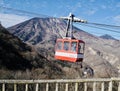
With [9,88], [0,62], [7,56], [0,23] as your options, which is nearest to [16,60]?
[7,56]

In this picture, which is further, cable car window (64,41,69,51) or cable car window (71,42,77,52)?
cable car window (64,41,69,51)

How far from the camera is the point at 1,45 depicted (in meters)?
Answer: 93.2

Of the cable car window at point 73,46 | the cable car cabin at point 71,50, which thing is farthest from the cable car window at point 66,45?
the cable car window at point 73,46

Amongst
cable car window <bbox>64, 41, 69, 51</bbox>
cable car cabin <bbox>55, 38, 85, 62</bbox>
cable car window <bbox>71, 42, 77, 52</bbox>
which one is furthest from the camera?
cable car window <bbox>64, 41, 69, 51</bbox>

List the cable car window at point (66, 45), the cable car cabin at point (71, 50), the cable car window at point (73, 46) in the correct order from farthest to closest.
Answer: the cable car window at point (66, 45) < the cable car window at point (73, 46) < the cable car cabin at point (71, 50)

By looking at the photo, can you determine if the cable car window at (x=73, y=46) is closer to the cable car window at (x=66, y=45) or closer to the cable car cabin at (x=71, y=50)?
the cable car cabin at (x=71, y=50)

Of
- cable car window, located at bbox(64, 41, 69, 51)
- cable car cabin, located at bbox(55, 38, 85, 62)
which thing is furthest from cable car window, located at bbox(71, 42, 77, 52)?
cable car window, located at bbox(64, 41, 69, 51)

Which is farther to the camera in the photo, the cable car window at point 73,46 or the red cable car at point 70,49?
the cable car window at point 73,46

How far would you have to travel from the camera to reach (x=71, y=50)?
2348cm

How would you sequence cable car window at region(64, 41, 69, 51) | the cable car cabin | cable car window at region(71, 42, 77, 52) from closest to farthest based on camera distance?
the cable car cabin → cable car window at region(71, 42, 77, 52) → cable car window at region(64, 41, 69, 51)

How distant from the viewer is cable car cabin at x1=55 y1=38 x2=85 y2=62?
76.0 ft

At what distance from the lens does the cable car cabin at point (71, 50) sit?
76.0 feet

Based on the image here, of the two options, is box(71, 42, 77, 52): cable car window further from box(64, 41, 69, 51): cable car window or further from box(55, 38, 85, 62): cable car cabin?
box(64, 41, 69, 51): cable car window

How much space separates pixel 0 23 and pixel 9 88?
109 metres
